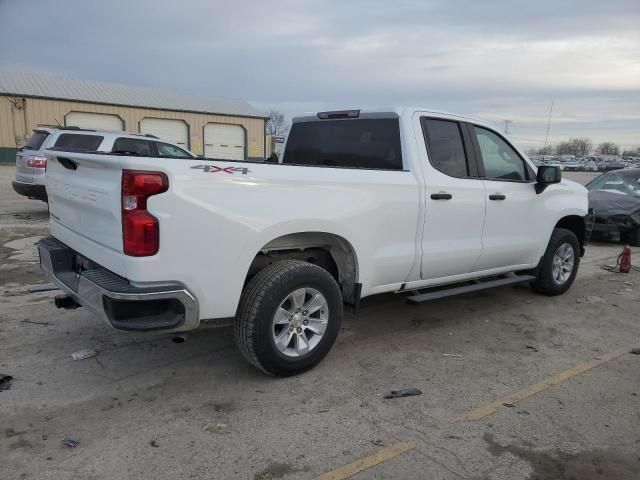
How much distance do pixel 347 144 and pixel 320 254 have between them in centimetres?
128

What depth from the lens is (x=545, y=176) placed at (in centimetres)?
553

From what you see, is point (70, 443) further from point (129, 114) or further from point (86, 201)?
point (129, 114)

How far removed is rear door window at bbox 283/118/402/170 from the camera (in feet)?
15.1

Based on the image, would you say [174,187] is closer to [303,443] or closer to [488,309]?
[303,443]

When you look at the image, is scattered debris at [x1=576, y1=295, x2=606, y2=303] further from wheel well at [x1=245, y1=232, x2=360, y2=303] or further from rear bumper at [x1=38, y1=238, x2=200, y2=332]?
rear bumper at [x1=38, y1=238, x2=200, y2=332]

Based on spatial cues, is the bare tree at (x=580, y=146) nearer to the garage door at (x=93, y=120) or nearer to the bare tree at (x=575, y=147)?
the bare tree at (x=575, y=147)

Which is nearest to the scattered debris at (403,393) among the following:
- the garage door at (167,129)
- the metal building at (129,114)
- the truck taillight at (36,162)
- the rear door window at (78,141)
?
the rear door window at (78,141)

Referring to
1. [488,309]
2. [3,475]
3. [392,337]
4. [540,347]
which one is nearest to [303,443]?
[3,475]

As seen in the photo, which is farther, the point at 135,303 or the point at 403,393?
the point at 403,393

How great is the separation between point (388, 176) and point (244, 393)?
6.59ft

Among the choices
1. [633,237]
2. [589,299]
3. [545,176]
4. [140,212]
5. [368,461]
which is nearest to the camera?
[368,461]

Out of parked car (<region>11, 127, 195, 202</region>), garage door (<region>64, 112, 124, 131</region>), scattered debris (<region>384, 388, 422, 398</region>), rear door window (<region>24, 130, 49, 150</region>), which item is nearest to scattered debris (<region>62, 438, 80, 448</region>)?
scattered debris (<region>384, 388, 422, 398</region>)

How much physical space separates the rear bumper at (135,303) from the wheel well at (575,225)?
501 cm

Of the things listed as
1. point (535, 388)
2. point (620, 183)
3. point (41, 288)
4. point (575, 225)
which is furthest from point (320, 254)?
point (620, 183)
